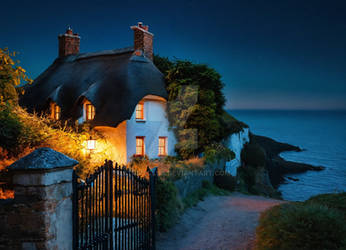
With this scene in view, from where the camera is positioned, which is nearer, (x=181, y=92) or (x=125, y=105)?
(x=125, y=105)

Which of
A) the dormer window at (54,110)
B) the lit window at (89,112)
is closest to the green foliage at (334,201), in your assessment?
the lit window at (89,112)

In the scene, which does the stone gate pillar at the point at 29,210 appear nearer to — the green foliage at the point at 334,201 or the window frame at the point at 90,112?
the green foliage at the point at 334,201

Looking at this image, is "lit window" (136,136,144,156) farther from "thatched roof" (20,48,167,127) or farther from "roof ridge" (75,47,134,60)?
"roof ridge" (75,47,134,60)

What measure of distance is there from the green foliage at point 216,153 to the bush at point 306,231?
10010 millimetres

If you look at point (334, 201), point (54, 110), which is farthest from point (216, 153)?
point (54, 110)

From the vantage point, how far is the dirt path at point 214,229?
24.2 ft

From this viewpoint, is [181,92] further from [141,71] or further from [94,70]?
[94,70]

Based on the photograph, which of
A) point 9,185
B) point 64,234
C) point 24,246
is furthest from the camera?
point 9,185

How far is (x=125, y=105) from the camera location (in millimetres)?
13906

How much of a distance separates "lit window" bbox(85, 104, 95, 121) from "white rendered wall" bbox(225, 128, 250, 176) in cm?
992

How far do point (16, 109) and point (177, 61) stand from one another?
33.1 feet

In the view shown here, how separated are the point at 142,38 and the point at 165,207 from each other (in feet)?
37.0

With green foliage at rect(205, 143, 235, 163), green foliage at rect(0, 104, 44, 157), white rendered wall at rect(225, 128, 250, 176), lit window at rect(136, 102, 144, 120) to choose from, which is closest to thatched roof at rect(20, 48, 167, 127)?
lit window at rect(136, 102, 144, 120)

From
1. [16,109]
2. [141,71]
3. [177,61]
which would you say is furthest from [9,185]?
[177,61]
